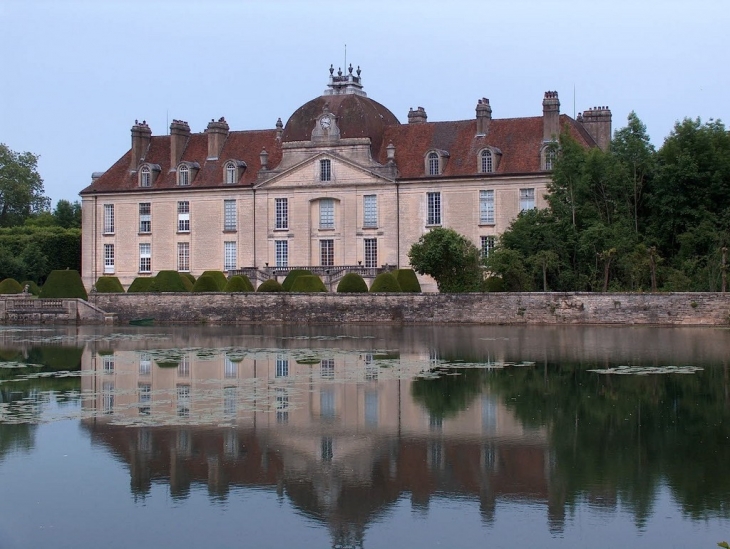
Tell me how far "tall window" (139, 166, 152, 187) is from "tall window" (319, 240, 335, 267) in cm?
948

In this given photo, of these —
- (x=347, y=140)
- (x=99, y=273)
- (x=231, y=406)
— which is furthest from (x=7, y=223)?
(x=231, y=406)

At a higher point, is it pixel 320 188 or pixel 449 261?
pixel 320 188

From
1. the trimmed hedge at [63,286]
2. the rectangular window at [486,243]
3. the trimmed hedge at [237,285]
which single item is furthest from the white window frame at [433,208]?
the trimmed hedge at [63,286]

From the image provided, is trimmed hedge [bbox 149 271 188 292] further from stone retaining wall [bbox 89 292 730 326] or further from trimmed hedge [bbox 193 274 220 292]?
stone retaining wall [bbox 89 292 730 326]

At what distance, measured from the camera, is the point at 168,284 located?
44.9m

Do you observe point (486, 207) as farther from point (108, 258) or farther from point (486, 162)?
point (108, 258)

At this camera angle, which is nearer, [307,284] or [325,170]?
[307,284]

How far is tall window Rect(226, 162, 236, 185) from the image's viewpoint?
173ft

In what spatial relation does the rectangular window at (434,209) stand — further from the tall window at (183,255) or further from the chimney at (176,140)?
the chimney at (176,140)

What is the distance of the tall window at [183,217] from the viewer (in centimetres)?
5353

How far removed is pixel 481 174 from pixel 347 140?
258 inches

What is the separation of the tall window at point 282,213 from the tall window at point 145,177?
684cm

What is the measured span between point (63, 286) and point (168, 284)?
4.31 metres

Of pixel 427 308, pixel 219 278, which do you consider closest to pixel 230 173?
pixel 219 278
